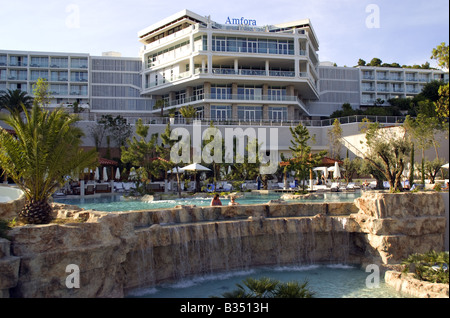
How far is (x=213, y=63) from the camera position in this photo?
4941 centimetres

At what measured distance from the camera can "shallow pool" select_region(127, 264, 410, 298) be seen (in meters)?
9.89

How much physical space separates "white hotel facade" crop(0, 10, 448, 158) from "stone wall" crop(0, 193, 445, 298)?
29864 millimetres

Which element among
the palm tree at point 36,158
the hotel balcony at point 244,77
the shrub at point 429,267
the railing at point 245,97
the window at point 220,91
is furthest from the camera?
the window at point 220,91

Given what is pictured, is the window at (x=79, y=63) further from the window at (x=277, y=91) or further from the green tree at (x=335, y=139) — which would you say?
the green tree at (x=335, y=139)

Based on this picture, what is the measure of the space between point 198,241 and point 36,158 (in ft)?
15.2

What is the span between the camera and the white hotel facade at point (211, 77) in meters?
46.5

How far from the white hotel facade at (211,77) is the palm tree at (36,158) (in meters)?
31.9

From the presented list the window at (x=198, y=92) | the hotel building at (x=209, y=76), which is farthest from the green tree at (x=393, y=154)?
the window at (x=198, y=92)

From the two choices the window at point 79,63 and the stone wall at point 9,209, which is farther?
the window at point 79,63

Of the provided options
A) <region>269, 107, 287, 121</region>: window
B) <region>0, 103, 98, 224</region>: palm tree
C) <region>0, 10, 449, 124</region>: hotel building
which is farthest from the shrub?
<region>269, 107, 287, 121</region>: window

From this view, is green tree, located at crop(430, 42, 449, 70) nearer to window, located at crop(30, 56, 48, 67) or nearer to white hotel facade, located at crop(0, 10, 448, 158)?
white hotel facade, located at crop(0, 10, 448, 158)

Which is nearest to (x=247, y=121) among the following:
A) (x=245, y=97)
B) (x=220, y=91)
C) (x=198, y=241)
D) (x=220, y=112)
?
(x=245, y=97)
